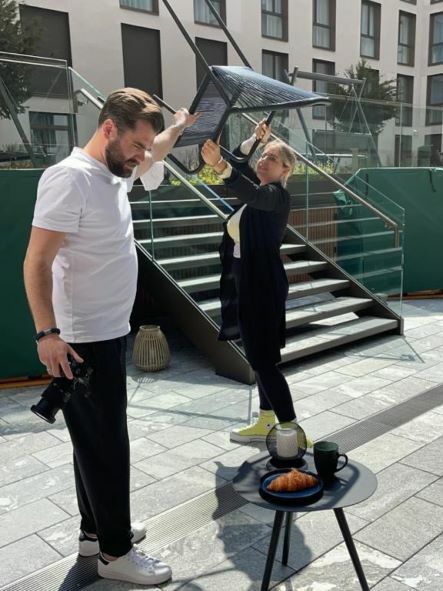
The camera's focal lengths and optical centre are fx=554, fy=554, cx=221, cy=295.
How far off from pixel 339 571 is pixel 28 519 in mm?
1496

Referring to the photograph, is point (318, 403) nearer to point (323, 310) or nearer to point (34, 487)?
point (323, 310)

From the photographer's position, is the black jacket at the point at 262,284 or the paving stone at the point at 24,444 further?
the paving stone at the point at 24,444

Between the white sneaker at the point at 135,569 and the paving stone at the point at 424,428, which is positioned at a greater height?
the white sneaker at the point at 135,569

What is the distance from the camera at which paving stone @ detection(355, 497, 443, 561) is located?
2439mm

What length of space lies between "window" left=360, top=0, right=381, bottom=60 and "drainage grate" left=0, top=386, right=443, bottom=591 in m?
22.0

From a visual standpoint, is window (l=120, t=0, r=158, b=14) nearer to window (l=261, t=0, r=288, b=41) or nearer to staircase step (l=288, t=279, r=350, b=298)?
window (l=261, t=0, r=288, b=41)

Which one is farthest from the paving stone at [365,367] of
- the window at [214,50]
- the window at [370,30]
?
the window at [370,30]

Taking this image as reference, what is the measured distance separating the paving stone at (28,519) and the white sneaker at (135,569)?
0.53 metres

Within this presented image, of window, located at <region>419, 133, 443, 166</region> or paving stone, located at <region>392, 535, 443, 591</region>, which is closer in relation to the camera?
paving stone, located at <region>392, 535, 443, 591</region>

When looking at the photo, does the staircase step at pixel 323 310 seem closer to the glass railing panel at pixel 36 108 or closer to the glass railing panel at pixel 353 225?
the glass railing panel at pixel 353 225

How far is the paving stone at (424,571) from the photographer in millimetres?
2197

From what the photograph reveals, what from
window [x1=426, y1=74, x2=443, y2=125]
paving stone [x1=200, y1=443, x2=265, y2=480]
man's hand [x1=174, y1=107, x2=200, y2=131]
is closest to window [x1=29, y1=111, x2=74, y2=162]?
man's hand [x1=174, y1=107, x2=200, y2=131]

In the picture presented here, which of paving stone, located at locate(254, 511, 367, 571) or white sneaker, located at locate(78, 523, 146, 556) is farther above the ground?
white sneaker, located at locate(78, 523, 146, 556)

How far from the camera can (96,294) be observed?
202 centimetres
